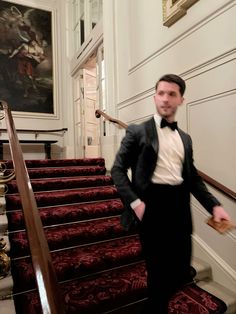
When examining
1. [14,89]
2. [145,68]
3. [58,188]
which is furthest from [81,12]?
[58,188]

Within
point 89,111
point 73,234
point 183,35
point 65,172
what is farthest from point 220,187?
point 89,111

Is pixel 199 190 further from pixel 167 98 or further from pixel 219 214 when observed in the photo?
pixel 167 98

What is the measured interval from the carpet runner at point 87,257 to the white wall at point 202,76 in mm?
613

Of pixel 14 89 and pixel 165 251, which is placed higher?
pixel 14 89

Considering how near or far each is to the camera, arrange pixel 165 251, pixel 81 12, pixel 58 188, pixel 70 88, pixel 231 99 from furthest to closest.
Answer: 1. pixel 70 88
2. pixel 81 12
3. pixel 58 188
4. pixel 231 99
5. pixel 165 251

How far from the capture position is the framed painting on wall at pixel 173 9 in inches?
108

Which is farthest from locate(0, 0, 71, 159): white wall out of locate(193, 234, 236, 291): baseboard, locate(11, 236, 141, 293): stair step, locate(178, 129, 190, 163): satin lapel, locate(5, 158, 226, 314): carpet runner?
locate(178, 129, 190, 163): satin lapel

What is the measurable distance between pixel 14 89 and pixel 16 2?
1.88 m

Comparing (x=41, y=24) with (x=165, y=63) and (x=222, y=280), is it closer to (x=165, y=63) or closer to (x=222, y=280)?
(x=165, y=63)

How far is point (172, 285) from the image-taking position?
1313mm

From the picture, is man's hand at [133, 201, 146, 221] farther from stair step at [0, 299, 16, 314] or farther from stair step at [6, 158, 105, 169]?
stair step at [6, 158, 105, 169]

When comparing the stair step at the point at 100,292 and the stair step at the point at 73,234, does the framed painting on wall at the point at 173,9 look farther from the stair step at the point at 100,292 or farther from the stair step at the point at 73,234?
the stair step at the point at 100,292

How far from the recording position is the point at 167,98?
51.7 inches

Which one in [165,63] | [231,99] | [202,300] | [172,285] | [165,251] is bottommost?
[202,300]
